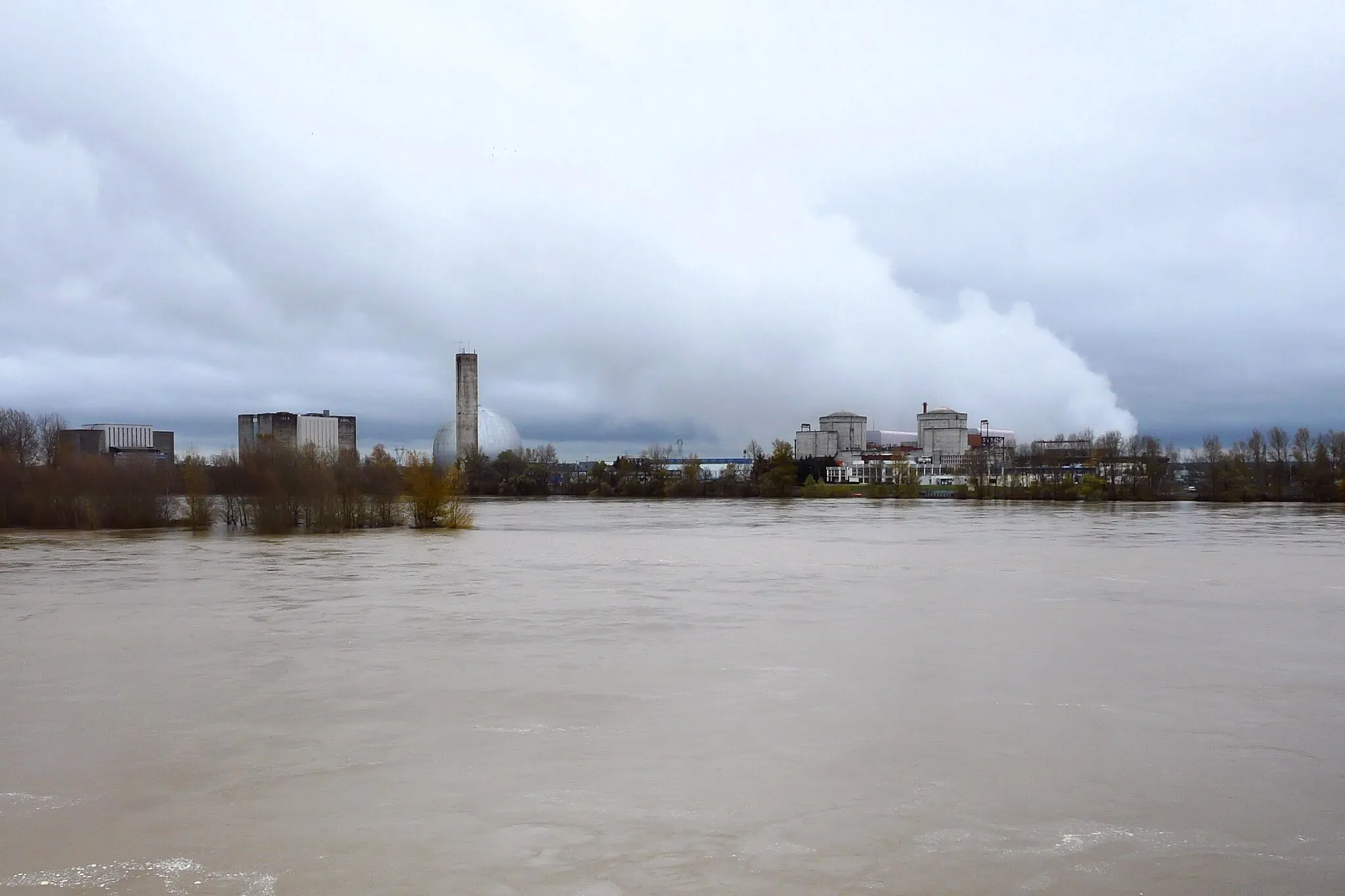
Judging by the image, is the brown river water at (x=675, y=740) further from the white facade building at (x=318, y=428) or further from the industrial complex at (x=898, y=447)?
the white facade building at (x=318, y=428)

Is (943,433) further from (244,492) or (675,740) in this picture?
(675,740)

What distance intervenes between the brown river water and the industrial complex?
9800 centimetres

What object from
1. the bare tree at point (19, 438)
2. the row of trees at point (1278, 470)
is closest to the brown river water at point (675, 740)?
the bare tree at point (19, 438)

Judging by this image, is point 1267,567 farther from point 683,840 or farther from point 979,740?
point 683,840

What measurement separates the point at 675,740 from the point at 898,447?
137 meters

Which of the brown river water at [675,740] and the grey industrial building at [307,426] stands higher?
the grey industrial building at [307,426]

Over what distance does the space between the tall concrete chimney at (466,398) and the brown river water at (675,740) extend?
107 metres

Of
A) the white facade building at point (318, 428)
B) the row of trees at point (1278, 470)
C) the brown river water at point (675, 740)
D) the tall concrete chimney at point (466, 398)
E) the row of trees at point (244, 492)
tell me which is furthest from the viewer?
the white facade building at point (318, 428)

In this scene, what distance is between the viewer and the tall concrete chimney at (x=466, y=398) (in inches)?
5108

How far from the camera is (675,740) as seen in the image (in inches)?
402

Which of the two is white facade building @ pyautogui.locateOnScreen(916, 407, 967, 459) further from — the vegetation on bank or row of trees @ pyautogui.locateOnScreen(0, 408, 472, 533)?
row of trees @ pyautogui.locateOnScreen(0, 408, 472, 533)

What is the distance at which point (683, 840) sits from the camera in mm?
7469

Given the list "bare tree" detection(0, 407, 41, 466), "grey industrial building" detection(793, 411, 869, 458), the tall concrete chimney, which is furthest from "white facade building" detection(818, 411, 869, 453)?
"bare tree" detection(0, 407, 41, 466)

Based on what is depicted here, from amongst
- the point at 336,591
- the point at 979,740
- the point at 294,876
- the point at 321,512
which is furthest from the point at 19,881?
the point at 321,512
